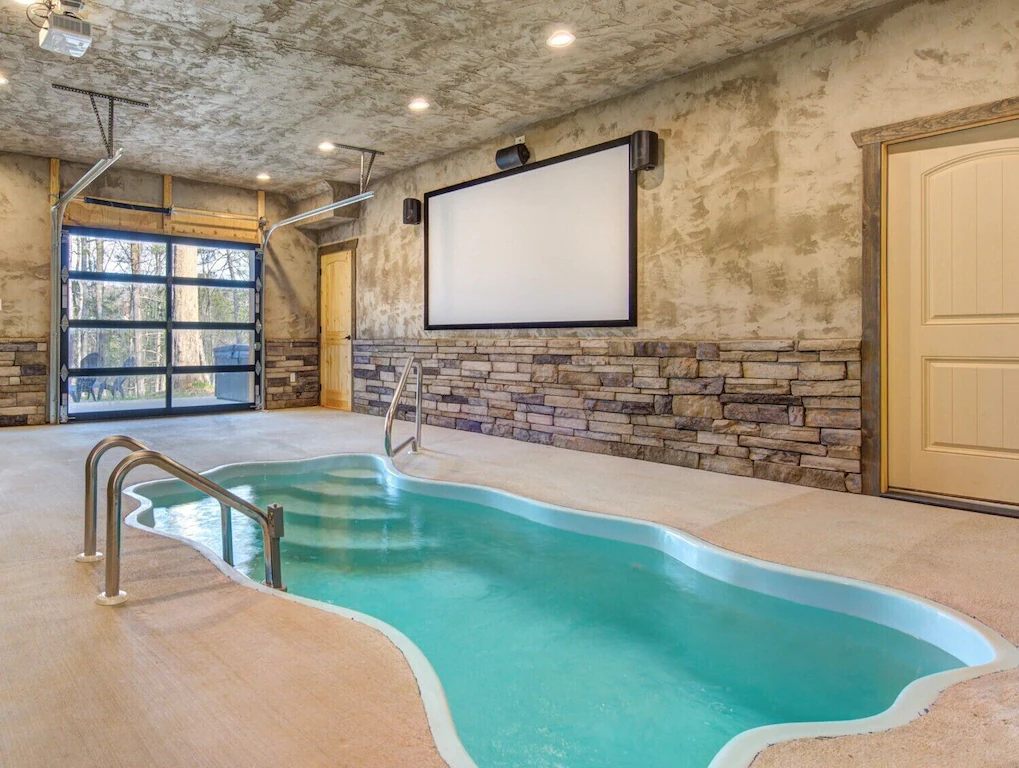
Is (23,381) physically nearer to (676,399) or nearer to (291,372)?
(291,372)

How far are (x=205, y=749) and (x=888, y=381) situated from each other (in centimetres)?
359

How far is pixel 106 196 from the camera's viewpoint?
6.88m

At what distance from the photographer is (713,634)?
2.30 metres

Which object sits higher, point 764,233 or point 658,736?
point 764,233

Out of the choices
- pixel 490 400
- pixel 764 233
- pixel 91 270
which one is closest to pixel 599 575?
pixel 764 233

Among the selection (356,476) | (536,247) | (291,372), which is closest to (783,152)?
(536,247)

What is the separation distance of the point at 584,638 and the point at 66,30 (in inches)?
154

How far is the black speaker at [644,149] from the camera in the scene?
4.51 meters

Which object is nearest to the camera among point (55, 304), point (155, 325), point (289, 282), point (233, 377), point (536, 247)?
point (536, 247)

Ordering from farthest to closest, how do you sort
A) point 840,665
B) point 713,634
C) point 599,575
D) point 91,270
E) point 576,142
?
point 91,270 → point 576,142 → point 599,575 → point 713,634 → point 840,665

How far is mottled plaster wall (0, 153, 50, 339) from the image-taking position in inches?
249

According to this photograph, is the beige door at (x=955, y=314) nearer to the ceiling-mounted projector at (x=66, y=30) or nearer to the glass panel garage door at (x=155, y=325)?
the ceiling-mounted projector at (x=66, y=30)

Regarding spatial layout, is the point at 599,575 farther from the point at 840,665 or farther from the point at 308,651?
the point at 308,651

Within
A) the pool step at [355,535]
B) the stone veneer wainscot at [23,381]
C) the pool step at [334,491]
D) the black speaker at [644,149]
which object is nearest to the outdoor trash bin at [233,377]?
the stone veneer wainscot at [23,381]
